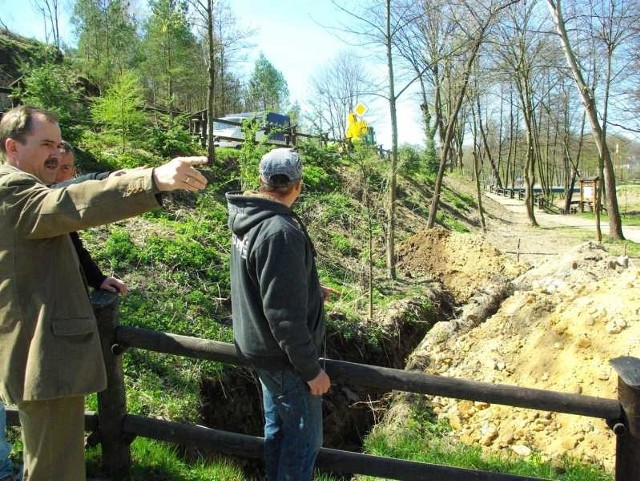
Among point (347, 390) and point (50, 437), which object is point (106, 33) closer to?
point (347, 390)

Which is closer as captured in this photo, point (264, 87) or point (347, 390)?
point (347, 390)

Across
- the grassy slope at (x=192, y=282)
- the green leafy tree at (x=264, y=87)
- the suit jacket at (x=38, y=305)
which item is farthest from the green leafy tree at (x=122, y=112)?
the green leafy tree at (x=264, y=87)

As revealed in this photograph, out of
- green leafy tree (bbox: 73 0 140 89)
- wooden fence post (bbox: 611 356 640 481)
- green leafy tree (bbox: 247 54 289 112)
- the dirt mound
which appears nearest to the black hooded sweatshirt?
wooden fence post (bbox: 611 356 640 481)

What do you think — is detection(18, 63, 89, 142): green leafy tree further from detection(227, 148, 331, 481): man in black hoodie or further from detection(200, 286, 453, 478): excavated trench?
detection(227, 148, 331, 481): man in black hoodie

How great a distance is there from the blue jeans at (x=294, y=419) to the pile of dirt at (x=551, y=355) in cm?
345

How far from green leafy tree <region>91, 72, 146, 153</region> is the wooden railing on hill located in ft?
31.1

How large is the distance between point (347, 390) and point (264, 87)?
1741 inches

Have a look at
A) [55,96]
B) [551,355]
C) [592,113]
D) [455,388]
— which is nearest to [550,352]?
[551,355]

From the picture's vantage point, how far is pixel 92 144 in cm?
1187

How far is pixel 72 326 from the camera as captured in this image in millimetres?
2154

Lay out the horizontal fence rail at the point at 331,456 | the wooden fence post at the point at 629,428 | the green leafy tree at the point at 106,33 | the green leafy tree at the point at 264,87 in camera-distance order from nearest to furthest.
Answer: the wooden fence post at the point at 629,428
the horizontal fence rail at the point at 331,456
the green leafy tree at the point at 106,33
the green leafy tree at the point at 264,87

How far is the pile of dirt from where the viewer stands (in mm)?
5316

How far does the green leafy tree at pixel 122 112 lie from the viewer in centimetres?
1151

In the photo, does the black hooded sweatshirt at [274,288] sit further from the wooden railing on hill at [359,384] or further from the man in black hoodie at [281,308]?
the wooden railing on hill at [359,384]
